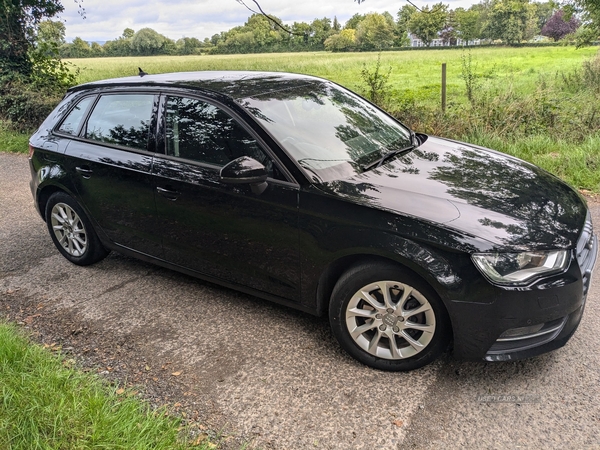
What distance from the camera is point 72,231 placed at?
14.7 ft

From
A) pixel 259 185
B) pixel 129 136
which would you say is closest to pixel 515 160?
pixel 259 185

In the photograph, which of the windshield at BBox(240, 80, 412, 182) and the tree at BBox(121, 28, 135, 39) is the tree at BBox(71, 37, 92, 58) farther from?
the windshield at BBox(240, 80, 412, 182)

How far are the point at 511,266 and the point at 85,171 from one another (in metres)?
3.35

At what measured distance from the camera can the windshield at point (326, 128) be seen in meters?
3.13

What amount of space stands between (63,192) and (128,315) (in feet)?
4.90

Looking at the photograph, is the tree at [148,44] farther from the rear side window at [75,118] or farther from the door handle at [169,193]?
the door handle at [169,193]

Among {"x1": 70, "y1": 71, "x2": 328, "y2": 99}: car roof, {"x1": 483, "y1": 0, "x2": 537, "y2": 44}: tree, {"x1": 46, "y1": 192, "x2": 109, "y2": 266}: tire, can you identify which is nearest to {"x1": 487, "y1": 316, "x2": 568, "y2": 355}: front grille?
{"x1": 70, "y1": 71, "x2": 328, "y2": 99}: car roof

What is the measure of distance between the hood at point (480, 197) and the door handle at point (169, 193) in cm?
118

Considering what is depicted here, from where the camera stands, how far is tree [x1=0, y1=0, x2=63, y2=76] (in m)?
11.9

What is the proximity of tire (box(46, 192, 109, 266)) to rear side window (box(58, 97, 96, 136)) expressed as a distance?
0.58 meters

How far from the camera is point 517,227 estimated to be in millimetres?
2596

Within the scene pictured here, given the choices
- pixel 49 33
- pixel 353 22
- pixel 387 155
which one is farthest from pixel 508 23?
pixel 387 155

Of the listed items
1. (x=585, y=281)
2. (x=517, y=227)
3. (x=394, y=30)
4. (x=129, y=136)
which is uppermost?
(x=394, y=30)

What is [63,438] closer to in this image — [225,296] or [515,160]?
[225,296]
